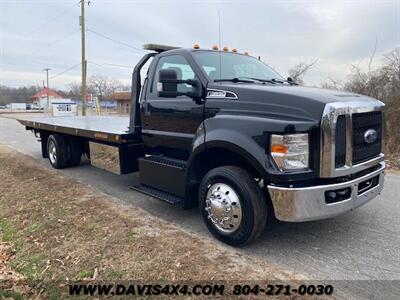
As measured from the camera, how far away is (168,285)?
3.12 m

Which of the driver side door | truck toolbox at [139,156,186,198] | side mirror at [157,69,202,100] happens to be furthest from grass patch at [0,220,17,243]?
side mirror at [157,69,202,100]

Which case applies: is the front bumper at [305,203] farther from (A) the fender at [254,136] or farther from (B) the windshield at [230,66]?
(B) the windshield at [230,66]

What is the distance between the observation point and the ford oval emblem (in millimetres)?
3771

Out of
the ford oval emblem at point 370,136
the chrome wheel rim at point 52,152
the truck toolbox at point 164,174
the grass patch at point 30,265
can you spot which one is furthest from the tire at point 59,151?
the ford oval emblem at point 370,136

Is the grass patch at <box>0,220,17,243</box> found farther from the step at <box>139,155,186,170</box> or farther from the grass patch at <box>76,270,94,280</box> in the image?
the step at <box>139,155,186,170</box>

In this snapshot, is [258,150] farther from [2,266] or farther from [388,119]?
[388,119]

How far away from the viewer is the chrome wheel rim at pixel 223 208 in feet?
12.3

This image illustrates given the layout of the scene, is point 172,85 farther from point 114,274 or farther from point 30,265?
point 30,265

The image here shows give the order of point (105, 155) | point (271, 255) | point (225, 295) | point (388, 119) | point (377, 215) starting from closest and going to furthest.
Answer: point (225, 295) < point (271, 255) < point (377, 215) < point (105, 155) < point (388, 119)

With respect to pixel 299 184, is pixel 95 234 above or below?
below

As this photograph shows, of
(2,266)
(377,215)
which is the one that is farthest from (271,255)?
(2,266)

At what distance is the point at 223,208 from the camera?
150 inches

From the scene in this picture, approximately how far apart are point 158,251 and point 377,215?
3043 mm

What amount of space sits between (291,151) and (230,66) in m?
1.86
